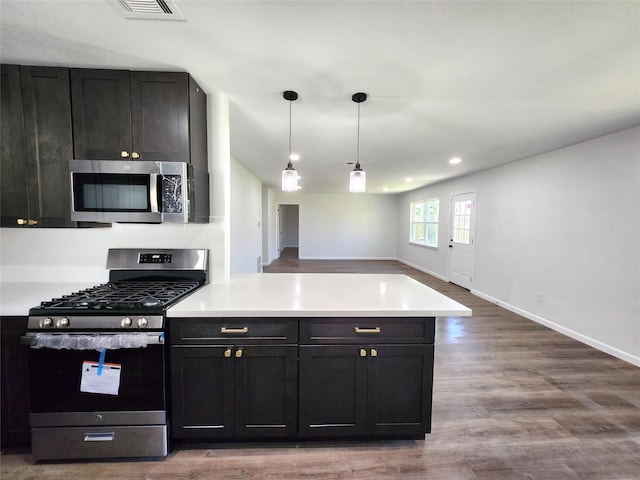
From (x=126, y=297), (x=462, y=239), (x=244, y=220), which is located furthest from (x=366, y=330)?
(x=462, y=239)

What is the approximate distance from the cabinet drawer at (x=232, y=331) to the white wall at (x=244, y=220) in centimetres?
250

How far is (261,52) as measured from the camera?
1.65m

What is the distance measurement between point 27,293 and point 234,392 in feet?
5.17

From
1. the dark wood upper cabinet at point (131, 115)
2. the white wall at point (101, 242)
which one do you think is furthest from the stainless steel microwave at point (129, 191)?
the white wall at point (101, 242)

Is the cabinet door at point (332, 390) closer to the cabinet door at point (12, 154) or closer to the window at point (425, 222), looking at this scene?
the cabinet door at point (12, 154)

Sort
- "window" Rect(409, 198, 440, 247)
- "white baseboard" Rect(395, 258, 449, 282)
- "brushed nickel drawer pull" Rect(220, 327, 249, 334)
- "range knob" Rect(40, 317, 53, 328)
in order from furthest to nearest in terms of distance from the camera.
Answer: "window" Rect(409, 198, 440, 247) < "white baseboard" Rect(395, 258, 449, 282) < "brushed nickel drawer pull" Rect(220, 327, 249, 334) < "range knob" Rect(40, 317, 53, 328)

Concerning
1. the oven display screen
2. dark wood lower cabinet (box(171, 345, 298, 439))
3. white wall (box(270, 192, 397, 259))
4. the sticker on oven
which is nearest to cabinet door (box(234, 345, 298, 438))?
dark wood lower cabinet (box(171, 345, 298, 439))

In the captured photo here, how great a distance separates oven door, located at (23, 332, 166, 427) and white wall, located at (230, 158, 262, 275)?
98.4 inches

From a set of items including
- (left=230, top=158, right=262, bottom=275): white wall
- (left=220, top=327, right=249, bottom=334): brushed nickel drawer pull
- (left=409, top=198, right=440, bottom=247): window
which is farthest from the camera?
(left=409, top=198, right=440, bottom=247): window

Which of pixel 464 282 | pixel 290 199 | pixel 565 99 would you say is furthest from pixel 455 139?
pixel 290 199

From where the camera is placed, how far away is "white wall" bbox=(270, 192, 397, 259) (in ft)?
30.5

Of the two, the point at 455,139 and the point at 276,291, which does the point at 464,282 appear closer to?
the point at 455,139

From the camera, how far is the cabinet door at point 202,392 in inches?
62.6

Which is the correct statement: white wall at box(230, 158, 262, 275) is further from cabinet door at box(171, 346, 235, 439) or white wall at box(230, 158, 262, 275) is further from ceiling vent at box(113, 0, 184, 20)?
ceiling vent at box(113, 0, 184, 20)
